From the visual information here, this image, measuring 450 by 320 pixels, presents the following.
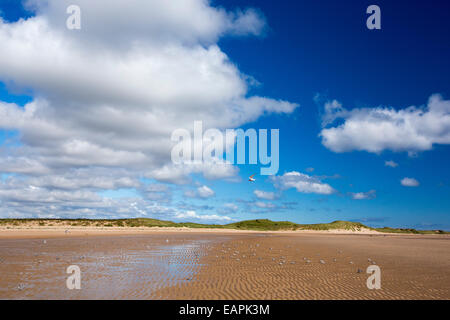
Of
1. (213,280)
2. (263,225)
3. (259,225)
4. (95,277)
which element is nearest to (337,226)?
(263,225)

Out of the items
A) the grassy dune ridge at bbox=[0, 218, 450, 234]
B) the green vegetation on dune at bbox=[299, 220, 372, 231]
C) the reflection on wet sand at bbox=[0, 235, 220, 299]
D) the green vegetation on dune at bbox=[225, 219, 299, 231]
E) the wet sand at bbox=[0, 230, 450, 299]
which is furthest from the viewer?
the green vegetation on dune at bbox=[225, 219, 299, 231]

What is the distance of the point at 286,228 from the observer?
447 feet

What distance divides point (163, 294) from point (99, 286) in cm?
332

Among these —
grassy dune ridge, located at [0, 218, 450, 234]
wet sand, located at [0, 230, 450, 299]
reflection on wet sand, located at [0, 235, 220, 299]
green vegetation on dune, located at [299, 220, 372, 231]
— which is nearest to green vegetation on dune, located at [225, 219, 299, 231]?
grassy dune ridge, located at [0, 218, 450, 234]

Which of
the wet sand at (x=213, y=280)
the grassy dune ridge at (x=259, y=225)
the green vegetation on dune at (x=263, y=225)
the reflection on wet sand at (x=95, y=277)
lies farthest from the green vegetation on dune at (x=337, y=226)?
the reflection on wet sand at (x=95, y=277)

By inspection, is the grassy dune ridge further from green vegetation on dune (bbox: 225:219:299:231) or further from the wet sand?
the wet sand

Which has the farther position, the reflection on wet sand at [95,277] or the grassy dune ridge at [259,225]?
the grassy dune ridge at [259,225]

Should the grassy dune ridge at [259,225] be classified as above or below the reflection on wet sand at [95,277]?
below

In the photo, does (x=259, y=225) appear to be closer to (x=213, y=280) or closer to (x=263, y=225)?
(x=263, y=225)

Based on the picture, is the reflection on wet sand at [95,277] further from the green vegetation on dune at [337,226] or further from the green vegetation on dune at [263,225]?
the green vegetation on dune at [263,225]

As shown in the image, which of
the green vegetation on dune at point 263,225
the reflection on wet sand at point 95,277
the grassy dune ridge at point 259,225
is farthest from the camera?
the green vegetation on dune at point 263,225
